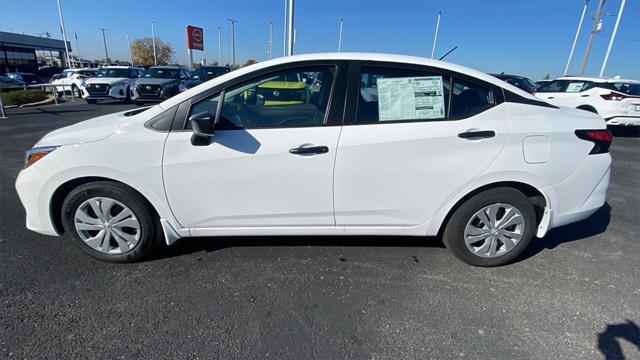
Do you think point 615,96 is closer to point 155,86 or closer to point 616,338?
point 616,338

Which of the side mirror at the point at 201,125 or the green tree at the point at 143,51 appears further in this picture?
the green tree at the point at 143,51

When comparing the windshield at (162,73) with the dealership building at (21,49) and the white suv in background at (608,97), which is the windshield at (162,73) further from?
the dealership building at (21,49)

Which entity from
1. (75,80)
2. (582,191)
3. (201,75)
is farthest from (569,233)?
(75,80)

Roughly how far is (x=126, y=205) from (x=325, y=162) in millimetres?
1579

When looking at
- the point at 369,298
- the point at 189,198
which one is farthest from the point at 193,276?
the point at 369,298

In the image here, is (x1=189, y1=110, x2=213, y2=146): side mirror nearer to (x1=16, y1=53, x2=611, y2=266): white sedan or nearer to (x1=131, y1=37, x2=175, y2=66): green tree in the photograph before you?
(x1=16, y1=53, x2=611, y2=266): white sedan

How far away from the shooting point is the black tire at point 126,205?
241 centimetres

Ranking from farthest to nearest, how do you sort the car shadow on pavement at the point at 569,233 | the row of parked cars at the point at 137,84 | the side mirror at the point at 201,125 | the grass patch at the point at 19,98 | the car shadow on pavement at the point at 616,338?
the row of parked cars at the point at 137,84 < the grass patch at the point at 19,98 < the car shadow on pavement at the point at 569,233 < the side mirror at the point at 201,125 < the car shadow on pavement at the point at 616,338

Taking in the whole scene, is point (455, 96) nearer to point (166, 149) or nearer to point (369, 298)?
point (369, 298)

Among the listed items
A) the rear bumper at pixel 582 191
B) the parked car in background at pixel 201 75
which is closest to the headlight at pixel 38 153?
→ the rear bumper at pixel 582 191

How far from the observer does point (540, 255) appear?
2.88 metres

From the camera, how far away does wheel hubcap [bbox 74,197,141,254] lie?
8.11ft

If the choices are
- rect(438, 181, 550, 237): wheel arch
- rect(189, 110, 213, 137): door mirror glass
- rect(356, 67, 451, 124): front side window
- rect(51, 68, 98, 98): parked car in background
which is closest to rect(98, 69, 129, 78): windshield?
rect(51, 68, 98, 98): parked car in background

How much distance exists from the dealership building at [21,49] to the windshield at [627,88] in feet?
190
